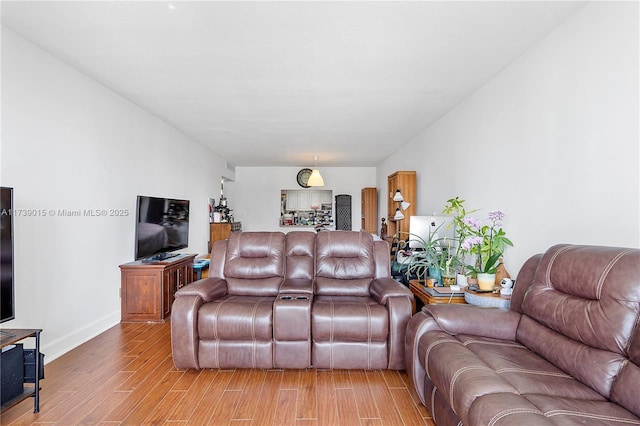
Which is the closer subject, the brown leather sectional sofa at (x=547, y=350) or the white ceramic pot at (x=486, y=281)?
the brown leather sectional sofa at (x=547, y=350)

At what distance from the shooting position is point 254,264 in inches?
122

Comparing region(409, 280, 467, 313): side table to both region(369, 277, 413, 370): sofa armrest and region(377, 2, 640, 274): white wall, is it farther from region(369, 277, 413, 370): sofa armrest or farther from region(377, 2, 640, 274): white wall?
region(377, 2, 640, 274): white wall

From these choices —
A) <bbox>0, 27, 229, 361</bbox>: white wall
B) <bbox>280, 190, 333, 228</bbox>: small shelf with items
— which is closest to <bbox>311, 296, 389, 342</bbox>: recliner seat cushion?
<bbox>0, 27, 229, 361</bbox>: white wall

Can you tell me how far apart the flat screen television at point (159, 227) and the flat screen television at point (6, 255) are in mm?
1664

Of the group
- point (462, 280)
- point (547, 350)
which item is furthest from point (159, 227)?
point (547, 350)

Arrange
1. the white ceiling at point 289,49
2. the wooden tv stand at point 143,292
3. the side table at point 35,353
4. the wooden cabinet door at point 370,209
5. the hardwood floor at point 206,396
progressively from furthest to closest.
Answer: the wooden cabinet door at point 370,209 → the wooden tv stand at point 143,292 → the white ceiling at point 289,49 → the hardwood floor at point 206,396 → the side table at point 35,353

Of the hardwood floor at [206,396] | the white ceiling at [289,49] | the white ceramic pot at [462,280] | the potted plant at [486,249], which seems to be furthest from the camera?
the white ceramic pot at [462,280]

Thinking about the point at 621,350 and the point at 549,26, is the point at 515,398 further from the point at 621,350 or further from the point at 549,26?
the point at 549,26

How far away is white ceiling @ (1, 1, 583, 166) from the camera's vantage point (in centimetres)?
210

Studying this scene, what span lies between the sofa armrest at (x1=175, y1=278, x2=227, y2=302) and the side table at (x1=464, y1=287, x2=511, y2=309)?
2.09 meters

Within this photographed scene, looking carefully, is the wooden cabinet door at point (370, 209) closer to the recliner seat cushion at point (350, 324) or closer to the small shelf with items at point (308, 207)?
the small shelf with items at point (308, 207)

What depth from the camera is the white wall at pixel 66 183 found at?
2.47 m

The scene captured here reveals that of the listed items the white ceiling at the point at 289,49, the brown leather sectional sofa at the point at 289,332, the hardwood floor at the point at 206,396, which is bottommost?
the hardwood floor at the point at 206,396

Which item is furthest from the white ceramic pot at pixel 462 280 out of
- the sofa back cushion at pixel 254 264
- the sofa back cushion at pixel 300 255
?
the sofa back cushion at pixel 254 264
